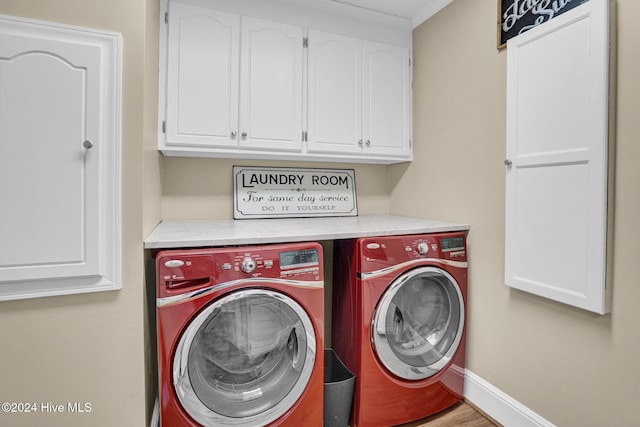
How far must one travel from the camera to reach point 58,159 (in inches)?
46.8

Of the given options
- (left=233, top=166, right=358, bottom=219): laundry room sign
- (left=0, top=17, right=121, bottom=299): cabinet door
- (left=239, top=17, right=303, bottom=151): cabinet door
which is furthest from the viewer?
(left=233, top=166, right=358, bottom=219): laundry room sign

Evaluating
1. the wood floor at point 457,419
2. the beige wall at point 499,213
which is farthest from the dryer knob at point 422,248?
the wood floor at point 457,419

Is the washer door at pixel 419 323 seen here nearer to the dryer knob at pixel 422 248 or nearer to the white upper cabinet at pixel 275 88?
the dryer knob at pixel 422 248

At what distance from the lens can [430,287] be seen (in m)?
1.85

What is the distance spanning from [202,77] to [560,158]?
6.02 feet

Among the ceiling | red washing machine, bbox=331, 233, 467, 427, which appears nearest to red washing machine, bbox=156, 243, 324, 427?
red washing machine, bbox=331, 233, 467, 427

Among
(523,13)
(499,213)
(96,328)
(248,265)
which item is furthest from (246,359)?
(523,13)

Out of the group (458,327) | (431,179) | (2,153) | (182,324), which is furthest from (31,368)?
(431,179)

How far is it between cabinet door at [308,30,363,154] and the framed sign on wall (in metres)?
0.85

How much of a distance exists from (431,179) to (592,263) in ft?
3.54

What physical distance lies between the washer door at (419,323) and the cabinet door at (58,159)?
48.5 inches

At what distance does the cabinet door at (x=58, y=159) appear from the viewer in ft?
3.74

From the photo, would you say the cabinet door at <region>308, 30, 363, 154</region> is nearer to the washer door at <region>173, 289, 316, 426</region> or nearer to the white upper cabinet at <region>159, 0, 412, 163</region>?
the white upper cabinet at <region>159, 0, 412, 163</region>

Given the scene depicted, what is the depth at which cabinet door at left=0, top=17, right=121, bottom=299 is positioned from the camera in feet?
3.74
